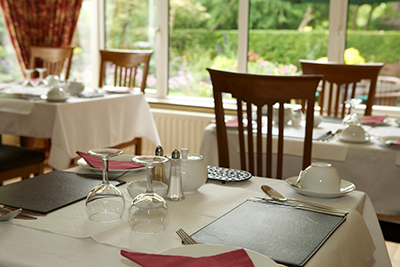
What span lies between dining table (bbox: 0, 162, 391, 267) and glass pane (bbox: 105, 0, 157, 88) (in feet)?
10.4

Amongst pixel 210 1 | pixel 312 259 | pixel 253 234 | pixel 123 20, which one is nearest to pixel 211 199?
pixel 253 234

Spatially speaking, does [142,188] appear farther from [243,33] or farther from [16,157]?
[243,33]

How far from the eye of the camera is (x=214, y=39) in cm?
384

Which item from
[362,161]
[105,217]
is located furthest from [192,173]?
[362,161]

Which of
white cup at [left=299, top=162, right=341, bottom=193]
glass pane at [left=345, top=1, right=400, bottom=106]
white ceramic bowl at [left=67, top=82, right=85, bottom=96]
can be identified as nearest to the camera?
white cup at [left=299, top=162, right=341, bottom=193]

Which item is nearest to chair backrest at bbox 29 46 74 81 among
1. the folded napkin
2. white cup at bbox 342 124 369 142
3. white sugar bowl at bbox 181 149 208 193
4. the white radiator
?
the white radiator

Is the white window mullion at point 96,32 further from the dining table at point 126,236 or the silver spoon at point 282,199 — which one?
the silver spoon at point 282,199

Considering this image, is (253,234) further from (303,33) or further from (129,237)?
(303,33)

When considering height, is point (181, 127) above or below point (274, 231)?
below

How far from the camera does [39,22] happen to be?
4.13m

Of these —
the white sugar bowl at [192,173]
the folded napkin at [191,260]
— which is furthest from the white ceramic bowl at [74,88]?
the folded napkin at [191,260]

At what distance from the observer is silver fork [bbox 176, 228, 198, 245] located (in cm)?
77

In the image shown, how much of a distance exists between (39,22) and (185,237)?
3.81 metres

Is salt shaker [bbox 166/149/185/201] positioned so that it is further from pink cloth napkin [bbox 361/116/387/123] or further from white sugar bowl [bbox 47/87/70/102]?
white sugar bowl [bbox 47/87/70/102]
